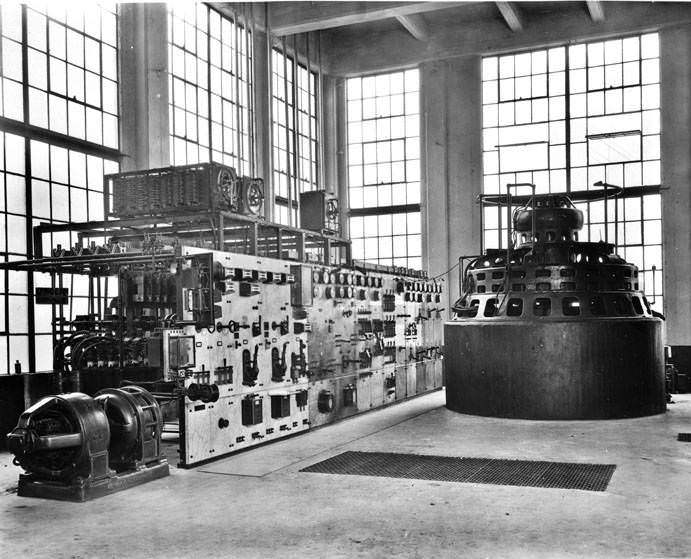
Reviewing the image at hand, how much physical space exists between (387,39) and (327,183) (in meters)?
4.01

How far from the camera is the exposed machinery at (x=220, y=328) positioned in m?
8.15

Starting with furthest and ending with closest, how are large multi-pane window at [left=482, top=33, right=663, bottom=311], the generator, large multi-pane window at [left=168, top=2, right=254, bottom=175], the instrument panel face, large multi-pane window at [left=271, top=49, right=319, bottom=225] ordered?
large multi-pane window at [left=271, top=49, right=319, bottom=225] < large multi-pane window at [left=482, top=33, right=663, bottom=311] < large multi-pane window at [left=168, top=2, right=254, bottom=175] < the generator < the instrument panel face

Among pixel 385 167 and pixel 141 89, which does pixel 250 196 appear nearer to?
pixel 141 89

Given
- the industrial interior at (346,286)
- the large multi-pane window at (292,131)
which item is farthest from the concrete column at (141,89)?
the large multi-pane window at (292,131)

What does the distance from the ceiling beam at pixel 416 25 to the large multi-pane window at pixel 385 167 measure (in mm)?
1041

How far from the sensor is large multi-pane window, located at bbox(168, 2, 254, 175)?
14219 millimetres

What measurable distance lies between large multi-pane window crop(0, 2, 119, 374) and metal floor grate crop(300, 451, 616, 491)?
543cm

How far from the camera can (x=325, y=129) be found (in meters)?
19.8

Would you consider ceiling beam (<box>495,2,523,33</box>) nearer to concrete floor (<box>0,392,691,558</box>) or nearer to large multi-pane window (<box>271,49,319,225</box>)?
large multi-pane window (<box>271,49,319,225</box>)

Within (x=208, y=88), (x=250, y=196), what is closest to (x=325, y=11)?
(x=208, y=88)

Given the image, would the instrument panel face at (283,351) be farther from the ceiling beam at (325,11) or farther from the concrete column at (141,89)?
the ceiling beam at (325,11)

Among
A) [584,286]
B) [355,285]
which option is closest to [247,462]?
[355,285]

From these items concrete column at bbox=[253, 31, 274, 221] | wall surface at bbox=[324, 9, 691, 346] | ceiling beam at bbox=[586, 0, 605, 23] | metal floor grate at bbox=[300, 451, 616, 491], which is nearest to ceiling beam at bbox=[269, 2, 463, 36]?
concrete column at bbox=[253, 31, 274, 221]

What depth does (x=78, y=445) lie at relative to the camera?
264 inches
